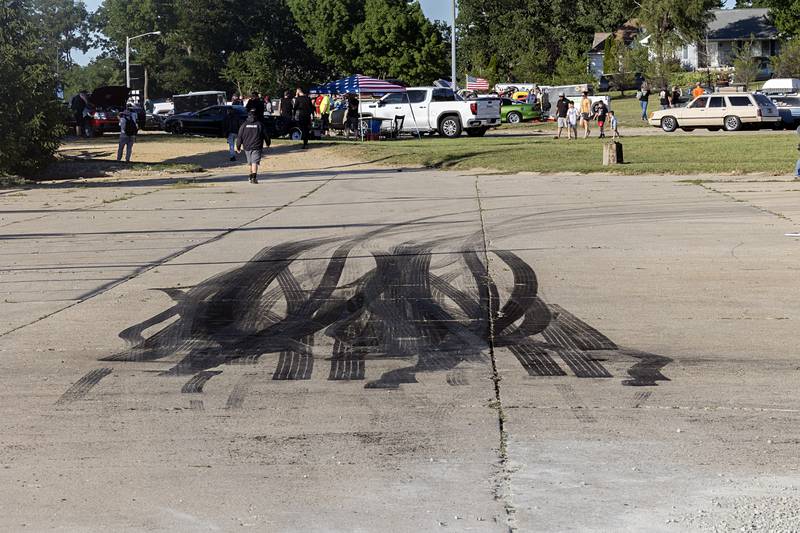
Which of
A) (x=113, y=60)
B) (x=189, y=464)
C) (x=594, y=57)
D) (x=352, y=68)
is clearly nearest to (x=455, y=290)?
(x=189, y=464)

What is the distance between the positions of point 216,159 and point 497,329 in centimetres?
2476

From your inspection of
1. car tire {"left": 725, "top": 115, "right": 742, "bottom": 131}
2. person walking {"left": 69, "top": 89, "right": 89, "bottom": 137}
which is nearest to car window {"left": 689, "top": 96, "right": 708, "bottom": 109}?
car tire {"left": 725, "top": 115, "right": 742, "bottom": 131}

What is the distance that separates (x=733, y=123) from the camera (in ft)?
147

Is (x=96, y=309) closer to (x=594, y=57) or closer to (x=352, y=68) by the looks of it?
(x=352, y=68)

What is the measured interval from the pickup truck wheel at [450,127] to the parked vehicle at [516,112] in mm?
14431

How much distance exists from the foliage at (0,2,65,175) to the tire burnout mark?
17.2m

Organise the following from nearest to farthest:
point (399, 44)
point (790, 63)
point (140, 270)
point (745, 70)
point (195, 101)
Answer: point (140, 270)
point (195, 101)
point (790, 63)
point (745, 70)
point (399, 44)

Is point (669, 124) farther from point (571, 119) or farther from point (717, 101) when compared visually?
point (571, 119)

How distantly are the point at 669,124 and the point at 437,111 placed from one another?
10465mm

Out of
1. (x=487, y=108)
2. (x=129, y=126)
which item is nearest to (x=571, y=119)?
(x=487, y=108)

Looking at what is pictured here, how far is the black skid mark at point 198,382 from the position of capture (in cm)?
707

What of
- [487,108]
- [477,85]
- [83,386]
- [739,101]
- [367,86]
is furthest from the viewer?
[477,85]

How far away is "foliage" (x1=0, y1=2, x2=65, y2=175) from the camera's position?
27.7 metres

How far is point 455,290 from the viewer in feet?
35.1
